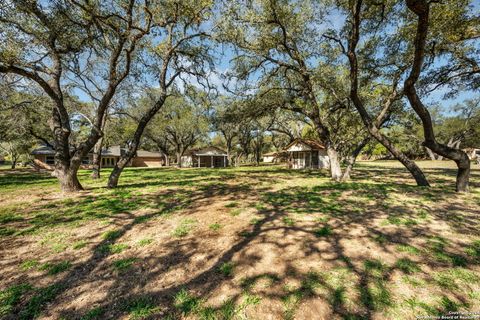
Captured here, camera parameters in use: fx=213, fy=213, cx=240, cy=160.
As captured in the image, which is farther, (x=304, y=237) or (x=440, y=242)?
Result: (x=304, y=237)

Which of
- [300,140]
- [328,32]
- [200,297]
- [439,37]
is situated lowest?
[200,297]

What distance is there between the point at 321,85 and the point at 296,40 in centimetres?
287

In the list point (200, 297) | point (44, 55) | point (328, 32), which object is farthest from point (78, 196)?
point (328, 32)

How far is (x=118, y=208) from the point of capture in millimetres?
6555

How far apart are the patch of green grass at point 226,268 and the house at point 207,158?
33662mm

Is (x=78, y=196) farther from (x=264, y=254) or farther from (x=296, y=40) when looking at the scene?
(x=296, y=40)

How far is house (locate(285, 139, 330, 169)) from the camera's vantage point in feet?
84.4

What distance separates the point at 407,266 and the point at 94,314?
13.9ft

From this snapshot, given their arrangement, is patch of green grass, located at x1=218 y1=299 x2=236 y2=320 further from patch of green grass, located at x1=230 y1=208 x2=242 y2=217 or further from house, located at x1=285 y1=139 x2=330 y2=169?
house, located at x1=285 y1=139 x2=330 y2=169

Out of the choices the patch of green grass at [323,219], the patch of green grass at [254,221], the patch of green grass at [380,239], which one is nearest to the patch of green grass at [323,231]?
the patch of green grass at [323,219]

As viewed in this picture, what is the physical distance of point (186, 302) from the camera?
8.34 ft

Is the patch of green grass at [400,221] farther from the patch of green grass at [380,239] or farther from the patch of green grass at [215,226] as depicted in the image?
the patch of green grass at [215,226]

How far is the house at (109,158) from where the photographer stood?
3394 centimetres

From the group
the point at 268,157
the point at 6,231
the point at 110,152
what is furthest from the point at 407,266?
the point at 268,157
